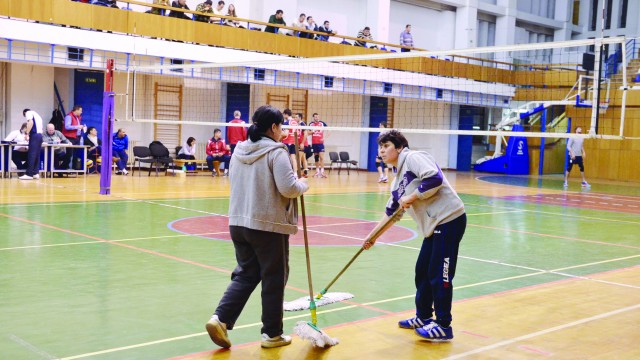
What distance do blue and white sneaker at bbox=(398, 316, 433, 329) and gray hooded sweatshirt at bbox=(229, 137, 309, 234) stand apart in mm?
1315

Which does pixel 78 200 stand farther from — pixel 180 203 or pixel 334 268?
pixel 334 268

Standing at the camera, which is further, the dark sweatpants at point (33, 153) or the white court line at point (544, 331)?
the dark sweatpants at point (33, 153)

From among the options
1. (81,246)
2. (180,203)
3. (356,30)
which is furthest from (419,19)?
(81,246)

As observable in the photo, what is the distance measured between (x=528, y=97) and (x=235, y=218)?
27.7 m

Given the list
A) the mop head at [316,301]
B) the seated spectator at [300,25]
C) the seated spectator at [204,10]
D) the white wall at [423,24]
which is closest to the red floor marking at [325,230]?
the mop head at [316,301]

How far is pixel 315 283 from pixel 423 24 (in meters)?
27.2

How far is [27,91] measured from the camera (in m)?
19.8

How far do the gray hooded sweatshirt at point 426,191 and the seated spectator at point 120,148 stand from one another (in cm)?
1598

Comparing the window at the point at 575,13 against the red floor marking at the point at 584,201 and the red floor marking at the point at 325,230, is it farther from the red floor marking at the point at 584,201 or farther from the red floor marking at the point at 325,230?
the red floor marking at the point at 325,230

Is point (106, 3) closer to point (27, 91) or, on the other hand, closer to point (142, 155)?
point (27, 91)

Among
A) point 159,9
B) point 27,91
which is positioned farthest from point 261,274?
point 27,91

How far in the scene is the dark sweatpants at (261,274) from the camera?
15.8 ft

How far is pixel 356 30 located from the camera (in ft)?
96.8

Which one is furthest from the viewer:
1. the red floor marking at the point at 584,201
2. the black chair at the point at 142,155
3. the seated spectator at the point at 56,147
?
the black chair at the point at 142,155
